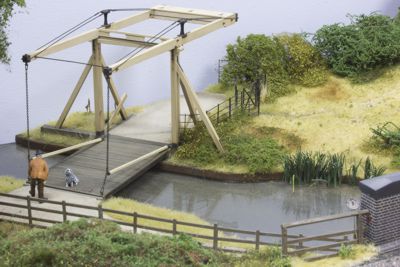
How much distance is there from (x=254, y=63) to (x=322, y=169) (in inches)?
279

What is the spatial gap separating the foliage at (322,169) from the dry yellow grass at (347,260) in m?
6.55

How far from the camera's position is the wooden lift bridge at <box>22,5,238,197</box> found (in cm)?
1965

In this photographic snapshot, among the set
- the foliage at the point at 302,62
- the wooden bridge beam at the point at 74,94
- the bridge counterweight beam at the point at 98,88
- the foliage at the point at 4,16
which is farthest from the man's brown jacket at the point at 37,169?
the foliage at the point at 302,62

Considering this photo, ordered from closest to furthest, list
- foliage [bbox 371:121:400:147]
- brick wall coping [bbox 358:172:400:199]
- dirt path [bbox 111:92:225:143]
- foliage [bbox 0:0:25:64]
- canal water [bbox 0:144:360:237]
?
brick wall coping [bbox 358:172:400:199] < foliage [bbox 0:0:25:64] < canal water [bbox 0:144:360:237] < foliage [bbox 371:121:400:147] < dirt path [bbox 111:92:225:143]

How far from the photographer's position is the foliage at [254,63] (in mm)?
26516

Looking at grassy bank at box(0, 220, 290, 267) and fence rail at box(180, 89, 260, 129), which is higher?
fence rail at box(180, 89, 260, 129)

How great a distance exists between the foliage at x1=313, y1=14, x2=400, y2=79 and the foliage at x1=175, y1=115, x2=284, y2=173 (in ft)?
20.9

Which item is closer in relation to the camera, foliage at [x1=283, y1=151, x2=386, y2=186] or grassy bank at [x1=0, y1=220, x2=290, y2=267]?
grassy bank at [x1=0, y1=220, x2=290, y2=267]

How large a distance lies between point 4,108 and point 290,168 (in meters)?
10.9

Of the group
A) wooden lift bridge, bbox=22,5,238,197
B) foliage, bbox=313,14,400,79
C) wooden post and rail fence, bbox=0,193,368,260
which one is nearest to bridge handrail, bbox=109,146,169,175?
wooden lift bridge, bbox=22,5,238,197

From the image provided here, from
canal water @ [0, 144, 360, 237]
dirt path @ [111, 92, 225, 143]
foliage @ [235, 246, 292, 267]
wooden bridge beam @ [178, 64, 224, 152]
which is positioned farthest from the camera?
dirt path @ [111, 92, 225, 143]

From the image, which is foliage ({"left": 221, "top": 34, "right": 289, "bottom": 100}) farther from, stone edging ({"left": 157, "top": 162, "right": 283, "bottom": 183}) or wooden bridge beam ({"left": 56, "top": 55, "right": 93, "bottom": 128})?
wooden bridge beam ({"left": 56, "top": 55, "right": 93, "bottom": 128})

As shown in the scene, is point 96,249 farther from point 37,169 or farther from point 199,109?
point 199,109

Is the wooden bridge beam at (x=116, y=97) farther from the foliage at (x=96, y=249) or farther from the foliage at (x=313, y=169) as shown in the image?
the foliage at (x=96, y=249)
